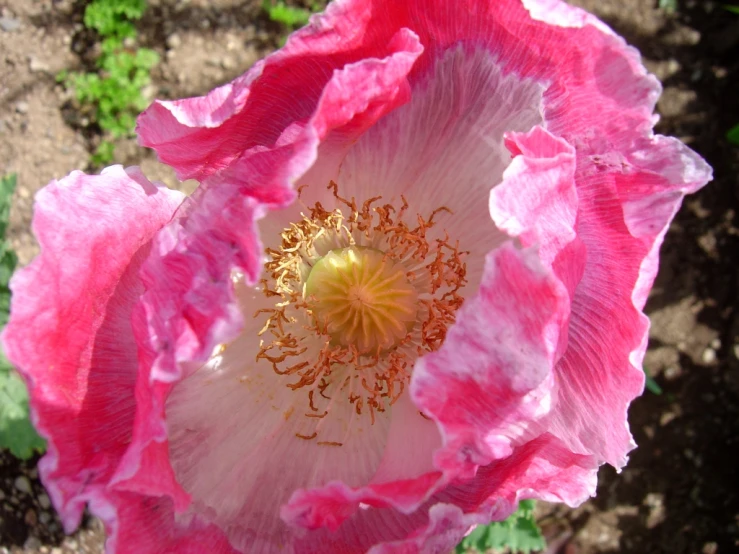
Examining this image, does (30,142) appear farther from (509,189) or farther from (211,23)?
(509,189)

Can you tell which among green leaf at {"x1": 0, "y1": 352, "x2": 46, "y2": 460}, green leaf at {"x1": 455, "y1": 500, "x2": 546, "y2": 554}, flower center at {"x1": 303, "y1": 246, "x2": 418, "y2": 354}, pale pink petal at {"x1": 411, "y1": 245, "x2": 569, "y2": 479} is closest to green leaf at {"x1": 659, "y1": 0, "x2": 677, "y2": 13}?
green leaf at {"x1": 455, "y1": 500, "x2": 546, "y2": 554}

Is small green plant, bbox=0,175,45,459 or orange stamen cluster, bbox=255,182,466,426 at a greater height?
orange stamen cluster, bbox=255,182,466,426

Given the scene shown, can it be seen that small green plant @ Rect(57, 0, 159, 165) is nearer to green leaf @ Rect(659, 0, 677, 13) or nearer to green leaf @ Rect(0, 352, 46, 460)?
green leaf @ Rect(0, 352, 46, 460)

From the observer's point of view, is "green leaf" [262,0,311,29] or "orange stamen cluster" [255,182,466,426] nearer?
"orange stamen cluster" [255,182,466,426]

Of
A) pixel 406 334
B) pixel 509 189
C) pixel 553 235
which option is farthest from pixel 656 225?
pixel 406 334

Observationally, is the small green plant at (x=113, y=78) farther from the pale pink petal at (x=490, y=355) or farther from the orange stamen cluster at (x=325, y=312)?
the pale pink petal at (x=490, y=355)

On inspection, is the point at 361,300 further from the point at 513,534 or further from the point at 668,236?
the point at 668,236

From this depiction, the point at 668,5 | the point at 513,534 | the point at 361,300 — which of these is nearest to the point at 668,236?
the point at 668,5
